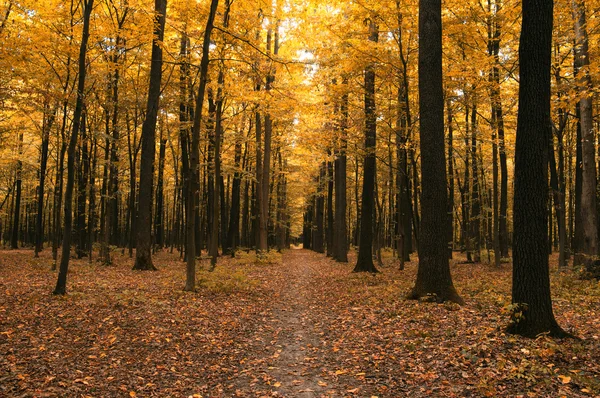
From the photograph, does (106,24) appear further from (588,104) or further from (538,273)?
(588,104)

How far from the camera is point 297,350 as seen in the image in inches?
283

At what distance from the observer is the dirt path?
5.54 m

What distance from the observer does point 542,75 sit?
6.05m

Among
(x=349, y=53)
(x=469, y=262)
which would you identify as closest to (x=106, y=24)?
(x=349, y=53)

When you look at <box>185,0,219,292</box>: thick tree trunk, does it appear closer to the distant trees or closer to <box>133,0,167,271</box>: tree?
the distant trees

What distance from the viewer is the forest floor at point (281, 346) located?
511 cm

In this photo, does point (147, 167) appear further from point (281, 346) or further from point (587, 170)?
point (587, 170)

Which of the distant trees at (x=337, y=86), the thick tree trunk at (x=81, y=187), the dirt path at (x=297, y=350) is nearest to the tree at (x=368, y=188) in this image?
the distant trees at (x=337, y=86)

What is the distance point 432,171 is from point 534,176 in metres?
3.30

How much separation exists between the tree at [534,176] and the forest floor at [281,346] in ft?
1.20

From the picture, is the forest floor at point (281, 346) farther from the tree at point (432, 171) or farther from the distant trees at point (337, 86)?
the distant trees at point (337, 86)

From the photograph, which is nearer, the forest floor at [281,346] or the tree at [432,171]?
the forest floor at [281,346]

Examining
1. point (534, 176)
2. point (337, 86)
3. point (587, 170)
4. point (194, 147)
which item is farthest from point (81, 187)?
point (587, 170)

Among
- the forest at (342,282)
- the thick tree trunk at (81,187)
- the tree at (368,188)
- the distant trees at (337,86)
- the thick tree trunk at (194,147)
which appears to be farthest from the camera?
the thick tree trunk at (81,187)
